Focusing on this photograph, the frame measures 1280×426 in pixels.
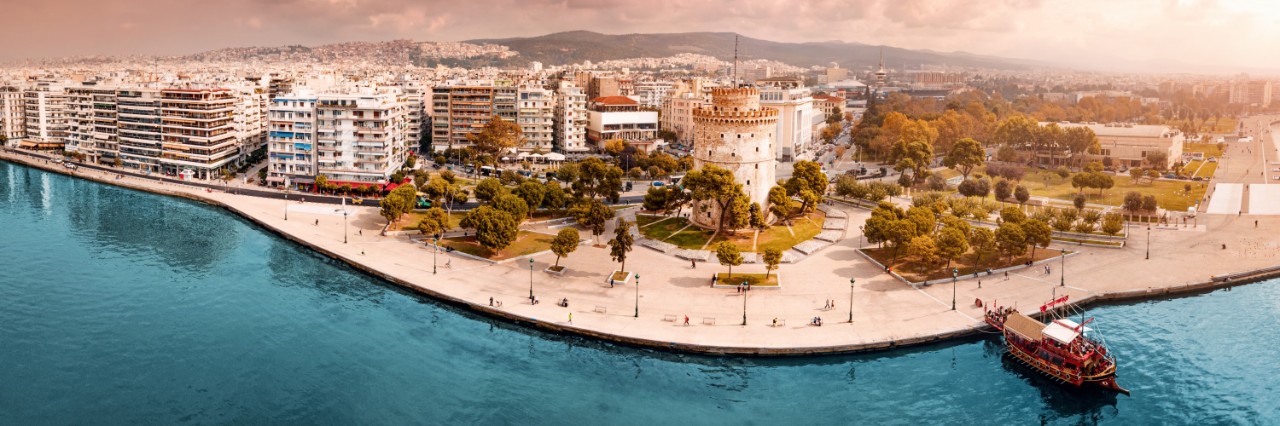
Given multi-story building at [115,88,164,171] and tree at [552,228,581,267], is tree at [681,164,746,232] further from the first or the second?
multi-story building at [115,88,164,171]

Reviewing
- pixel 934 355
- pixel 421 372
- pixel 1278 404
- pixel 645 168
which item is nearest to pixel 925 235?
pixel 934 355

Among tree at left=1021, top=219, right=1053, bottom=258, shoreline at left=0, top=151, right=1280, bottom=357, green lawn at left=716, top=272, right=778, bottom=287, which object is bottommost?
shoreline at left=0, top=151, right=1280, bottom=357

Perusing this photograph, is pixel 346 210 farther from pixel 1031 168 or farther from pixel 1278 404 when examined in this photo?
pixel 1031 168

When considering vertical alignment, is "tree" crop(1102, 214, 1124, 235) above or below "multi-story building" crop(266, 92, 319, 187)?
below

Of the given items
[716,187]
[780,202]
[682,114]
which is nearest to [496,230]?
[716,187]

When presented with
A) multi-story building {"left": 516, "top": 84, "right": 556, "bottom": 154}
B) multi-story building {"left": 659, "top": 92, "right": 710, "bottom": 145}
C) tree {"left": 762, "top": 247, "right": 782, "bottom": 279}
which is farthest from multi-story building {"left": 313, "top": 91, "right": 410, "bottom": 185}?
multi-story building {"left": 659, "top": 92, "right": 710, "bottom": 145}

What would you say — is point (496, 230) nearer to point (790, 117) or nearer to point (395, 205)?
point (395, 205)

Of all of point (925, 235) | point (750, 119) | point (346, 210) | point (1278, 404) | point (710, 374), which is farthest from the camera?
point (346, 210)
